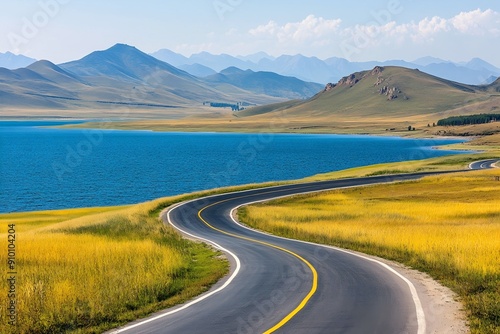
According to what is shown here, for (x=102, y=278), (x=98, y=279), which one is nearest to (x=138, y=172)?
(x=102, y=278)

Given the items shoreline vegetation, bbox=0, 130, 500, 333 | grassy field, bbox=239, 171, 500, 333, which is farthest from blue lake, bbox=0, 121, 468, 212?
shoreline vegetation, bbox=0, 130, 500, 333

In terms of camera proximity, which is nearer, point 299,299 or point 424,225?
point 299,299

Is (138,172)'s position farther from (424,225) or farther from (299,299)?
(299,299)

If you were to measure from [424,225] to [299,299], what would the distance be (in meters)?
25.4

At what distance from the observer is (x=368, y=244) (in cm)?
3281

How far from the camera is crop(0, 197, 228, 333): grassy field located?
54.8 feet

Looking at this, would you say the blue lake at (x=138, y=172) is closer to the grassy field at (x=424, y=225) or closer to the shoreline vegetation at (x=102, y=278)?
the grassy field at (x=424, y=225)

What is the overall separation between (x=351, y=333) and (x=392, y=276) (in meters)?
8.77

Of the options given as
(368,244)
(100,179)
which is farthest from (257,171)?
(368,244)

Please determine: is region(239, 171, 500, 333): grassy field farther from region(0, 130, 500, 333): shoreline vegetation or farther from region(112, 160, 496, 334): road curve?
region(112, 160, 496, 334): road curve

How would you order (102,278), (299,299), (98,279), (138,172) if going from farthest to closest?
(138,172) → (102,278) → (98,279) → (299,299)

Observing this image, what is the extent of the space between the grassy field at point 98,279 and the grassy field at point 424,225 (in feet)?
31.9

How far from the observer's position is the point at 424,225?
41.7 meters

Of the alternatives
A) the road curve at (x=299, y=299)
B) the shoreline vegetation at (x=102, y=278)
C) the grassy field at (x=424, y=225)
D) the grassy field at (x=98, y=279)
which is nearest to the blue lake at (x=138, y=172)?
the grassy field at (x=424, y=225)
